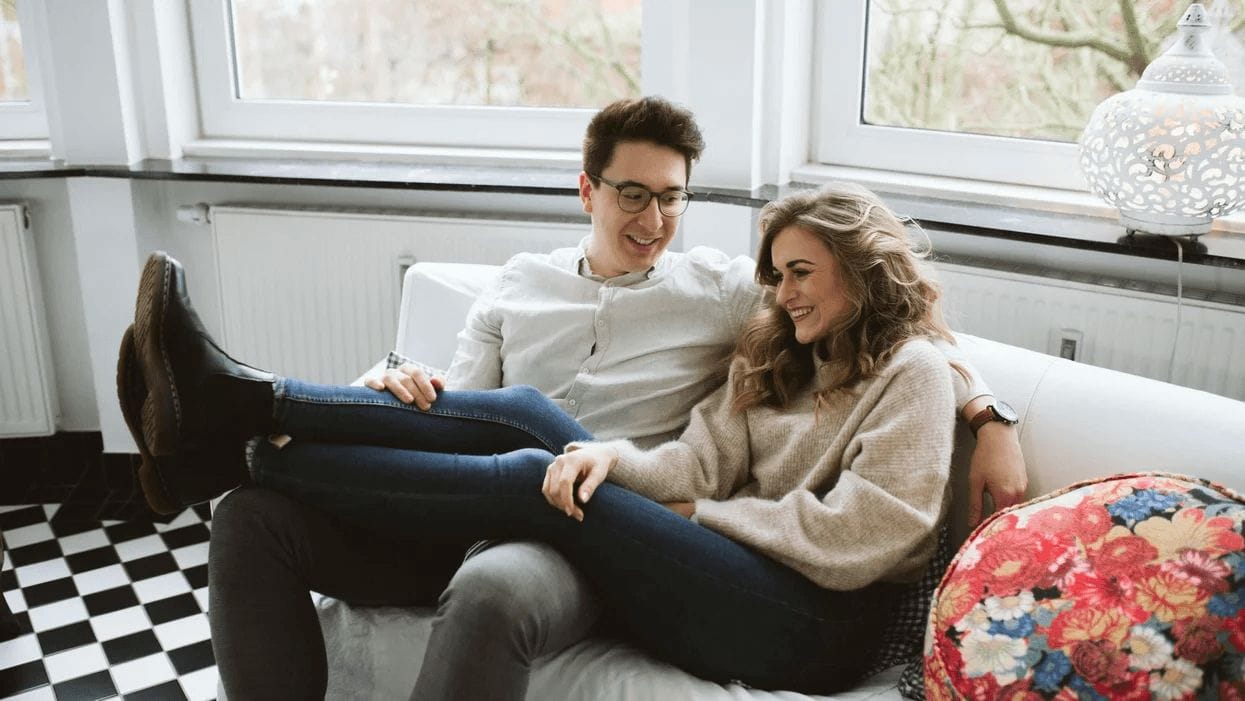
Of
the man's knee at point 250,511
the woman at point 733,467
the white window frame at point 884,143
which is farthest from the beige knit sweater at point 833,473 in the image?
the white window frame at point 884,143

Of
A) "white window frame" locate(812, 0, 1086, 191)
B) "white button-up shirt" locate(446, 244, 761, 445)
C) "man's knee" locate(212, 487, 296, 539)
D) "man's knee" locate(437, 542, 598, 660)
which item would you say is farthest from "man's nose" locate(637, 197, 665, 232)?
"white window frame" locate(812, 0, 1086, 191)

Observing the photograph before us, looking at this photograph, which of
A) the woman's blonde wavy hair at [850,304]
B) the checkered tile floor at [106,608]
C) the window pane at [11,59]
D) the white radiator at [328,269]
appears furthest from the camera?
the window pane at [11,59]

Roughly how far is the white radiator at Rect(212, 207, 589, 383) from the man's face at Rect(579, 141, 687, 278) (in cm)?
77

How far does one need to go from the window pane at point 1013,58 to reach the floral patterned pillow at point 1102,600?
118 cm

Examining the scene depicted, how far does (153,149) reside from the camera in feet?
9.29

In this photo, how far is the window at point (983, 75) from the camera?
2.22 meters

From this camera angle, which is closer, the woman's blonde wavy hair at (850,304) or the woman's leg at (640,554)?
the woman's leg at (640,554)

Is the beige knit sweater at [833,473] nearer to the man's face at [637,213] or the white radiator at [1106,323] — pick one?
the man's face at [637,213]

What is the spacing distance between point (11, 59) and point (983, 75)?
242 cm

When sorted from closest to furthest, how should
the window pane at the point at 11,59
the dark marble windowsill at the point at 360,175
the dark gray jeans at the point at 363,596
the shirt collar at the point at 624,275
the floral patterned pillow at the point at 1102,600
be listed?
the floral patterned pillow at the point at 1102,600 < the dark gray jeans at the point at 363,596 < the shirt collar at the point at 624,275 < the dark marble windowsill at the point at 360,175 < the window pane at the point at 11,59

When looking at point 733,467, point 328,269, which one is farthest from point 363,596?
point 328,269

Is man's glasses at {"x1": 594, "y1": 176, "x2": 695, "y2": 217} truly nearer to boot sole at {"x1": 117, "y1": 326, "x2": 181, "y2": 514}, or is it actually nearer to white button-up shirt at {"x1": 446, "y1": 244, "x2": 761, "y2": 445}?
white button-up shirt at {"x1": 446, "y1": 244, "x2": 761, "y2": 445}

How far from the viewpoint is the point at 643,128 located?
1780mm

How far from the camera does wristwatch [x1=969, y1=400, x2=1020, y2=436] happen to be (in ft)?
5.07
